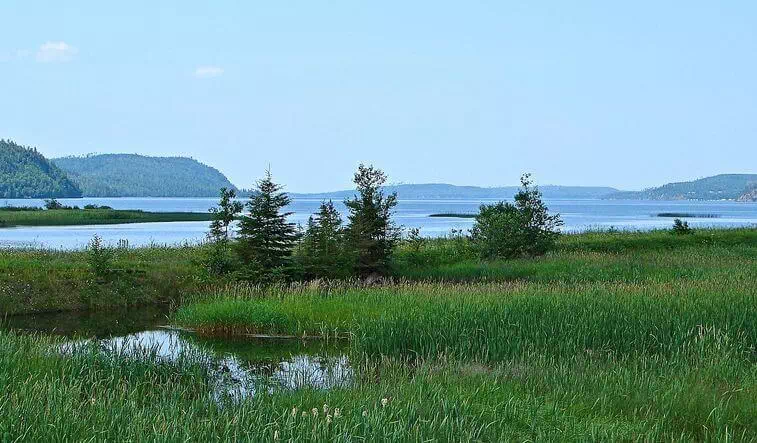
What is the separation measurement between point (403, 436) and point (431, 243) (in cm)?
3831

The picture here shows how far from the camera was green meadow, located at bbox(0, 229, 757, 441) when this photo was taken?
9336mm

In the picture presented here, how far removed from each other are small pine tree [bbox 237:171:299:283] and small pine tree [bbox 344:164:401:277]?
3.45 m

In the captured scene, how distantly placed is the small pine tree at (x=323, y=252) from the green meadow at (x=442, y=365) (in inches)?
114

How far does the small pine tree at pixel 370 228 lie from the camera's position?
32562mm

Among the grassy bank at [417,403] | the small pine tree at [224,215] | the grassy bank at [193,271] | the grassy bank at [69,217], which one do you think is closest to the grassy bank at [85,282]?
the grassy bank at [193,271]

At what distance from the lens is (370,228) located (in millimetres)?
32844

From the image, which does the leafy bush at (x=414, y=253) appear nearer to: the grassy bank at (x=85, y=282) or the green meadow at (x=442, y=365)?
the green meadow at (x=442, y=365)

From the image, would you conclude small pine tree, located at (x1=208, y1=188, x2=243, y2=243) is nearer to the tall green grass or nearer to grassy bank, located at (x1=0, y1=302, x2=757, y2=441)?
the tall green grass

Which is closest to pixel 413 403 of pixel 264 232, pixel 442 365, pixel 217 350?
pixel 442 365

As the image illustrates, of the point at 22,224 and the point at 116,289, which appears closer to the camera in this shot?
the point at 116,289

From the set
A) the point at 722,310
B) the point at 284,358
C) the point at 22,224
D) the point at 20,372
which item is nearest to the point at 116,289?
the point at 284,358

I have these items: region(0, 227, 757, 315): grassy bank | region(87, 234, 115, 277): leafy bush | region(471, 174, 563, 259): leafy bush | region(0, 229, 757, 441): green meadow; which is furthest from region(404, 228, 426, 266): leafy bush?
region(87, 234, 115, 277): leafy bush

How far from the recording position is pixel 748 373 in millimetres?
13477

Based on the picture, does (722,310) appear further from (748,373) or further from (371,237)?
(371,237)
